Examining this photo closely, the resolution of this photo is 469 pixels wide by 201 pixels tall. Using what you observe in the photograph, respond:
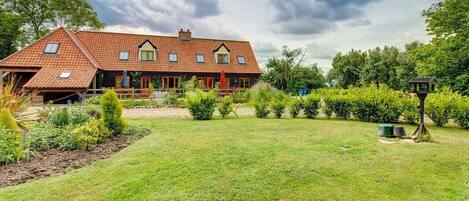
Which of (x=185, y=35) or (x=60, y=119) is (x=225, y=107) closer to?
(x=60, y=119)

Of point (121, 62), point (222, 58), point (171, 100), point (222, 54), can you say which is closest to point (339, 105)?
point (171, 100)

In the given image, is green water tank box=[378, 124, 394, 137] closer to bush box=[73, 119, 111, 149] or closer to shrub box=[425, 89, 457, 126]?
shrub box=[425, 89, 457, 126]

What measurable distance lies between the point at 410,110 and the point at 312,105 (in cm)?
362

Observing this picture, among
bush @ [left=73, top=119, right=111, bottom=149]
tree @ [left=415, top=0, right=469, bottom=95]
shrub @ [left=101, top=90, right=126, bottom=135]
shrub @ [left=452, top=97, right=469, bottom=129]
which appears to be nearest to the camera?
bush @ [left=73, top=119, right=111, bottom=149]

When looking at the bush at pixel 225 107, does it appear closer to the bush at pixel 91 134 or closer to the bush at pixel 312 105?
the bush at pixel 312 105

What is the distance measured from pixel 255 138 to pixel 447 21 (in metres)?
17.7

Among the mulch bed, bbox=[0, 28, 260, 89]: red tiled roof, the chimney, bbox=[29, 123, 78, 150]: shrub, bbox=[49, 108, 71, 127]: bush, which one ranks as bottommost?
the mulch bed

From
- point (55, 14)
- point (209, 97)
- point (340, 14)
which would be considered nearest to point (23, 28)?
point (55, 14)

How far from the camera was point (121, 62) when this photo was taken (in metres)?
29.8

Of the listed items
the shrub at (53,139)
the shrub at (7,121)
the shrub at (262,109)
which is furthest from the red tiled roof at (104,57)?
the shrub at (7,121)

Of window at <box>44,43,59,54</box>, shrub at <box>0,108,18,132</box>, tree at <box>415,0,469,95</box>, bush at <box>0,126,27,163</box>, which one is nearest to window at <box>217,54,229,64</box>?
window at <box>44,43,59,54</box>

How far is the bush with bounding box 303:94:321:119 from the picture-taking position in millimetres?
14164

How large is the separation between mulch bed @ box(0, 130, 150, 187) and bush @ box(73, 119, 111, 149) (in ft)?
0.56

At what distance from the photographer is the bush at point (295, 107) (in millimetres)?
14320
